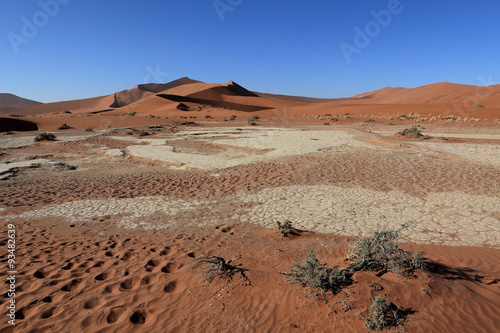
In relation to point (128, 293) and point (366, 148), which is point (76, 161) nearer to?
point (128, 293)

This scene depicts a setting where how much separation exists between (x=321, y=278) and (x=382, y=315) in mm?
720

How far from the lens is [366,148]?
13.8 m

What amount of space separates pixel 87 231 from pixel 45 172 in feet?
22.8

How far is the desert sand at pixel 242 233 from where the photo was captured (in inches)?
116

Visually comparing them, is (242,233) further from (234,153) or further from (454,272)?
(234,153)

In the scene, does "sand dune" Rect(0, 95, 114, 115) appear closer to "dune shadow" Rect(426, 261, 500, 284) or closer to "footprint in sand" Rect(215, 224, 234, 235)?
"footprint in sand" Rect(215, 224, 234, 235)

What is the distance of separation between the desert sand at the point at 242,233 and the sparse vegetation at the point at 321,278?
0.33 ft

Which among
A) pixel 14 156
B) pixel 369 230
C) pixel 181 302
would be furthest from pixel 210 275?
pixel 14 156

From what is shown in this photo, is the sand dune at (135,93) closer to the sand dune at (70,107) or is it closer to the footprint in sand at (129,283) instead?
the sand dune at (70,107)

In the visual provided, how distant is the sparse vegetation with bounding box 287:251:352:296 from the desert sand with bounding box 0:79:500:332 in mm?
102

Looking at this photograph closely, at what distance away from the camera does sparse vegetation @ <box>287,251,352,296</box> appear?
3.08m

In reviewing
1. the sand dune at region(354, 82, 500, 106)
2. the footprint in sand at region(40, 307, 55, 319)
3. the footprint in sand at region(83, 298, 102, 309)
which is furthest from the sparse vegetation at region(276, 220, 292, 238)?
the sand dune at region(354, 82, 500, 106)

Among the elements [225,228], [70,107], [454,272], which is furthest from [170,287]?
[70,107]

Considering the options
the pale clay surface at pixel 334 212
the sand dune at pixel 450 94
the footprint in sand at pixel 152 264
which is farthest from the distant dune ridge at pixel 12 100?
the footprint in sand at pixel 152 264
